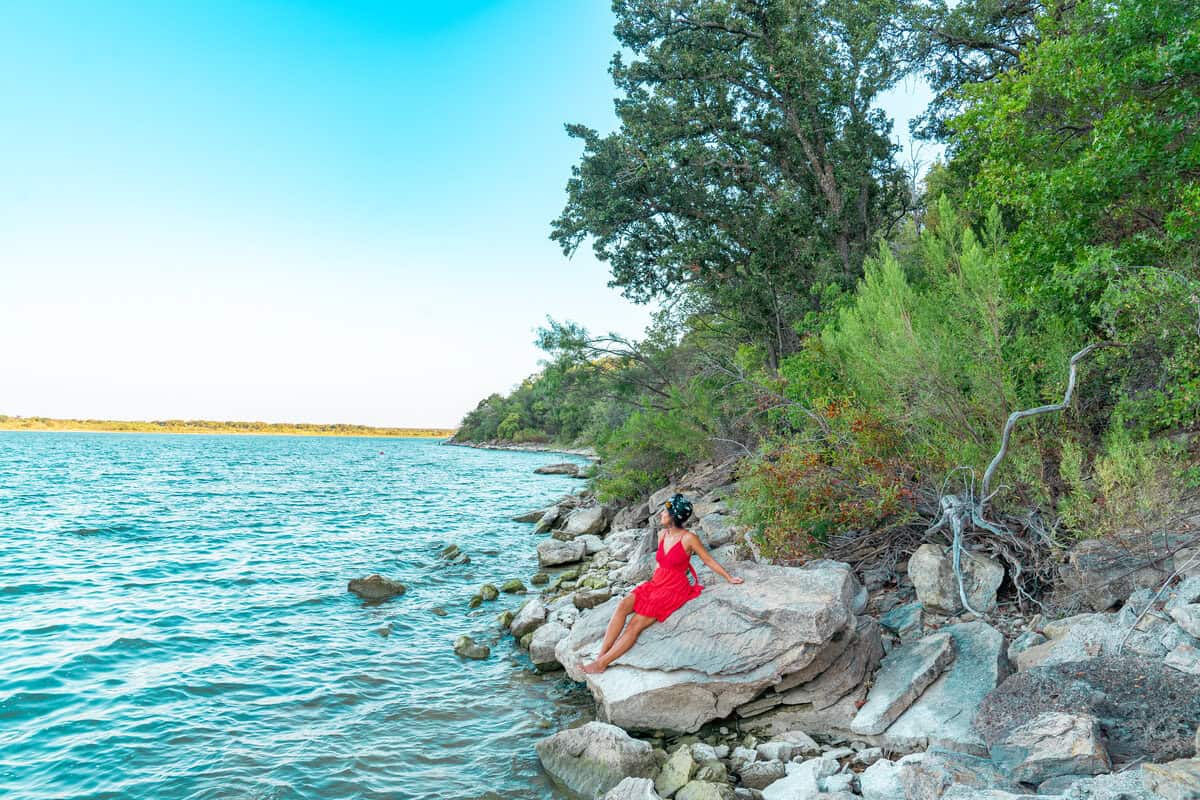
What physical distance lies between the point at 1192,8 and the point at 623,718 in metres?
9.55

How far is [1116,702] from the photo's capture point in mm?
4508

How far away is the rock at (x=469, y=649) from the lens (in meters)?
9.71

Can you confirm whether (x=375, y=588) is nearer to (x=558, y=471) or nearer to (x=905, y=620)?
(x=905, y=620)

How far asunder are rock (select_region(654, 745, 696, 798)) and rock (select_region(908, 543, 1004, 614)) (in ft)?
11.3

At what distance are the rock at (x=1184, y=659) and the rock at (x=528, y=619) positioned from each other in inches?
309

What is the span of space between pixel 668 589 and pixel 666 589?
2 cm

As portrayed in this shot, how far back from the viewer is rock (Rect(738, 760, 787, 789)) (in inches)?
215

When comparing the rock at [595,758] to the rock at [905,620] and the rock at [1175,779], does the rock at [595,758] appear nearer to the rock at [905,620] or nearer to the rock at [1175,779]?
the rock at [905,620]

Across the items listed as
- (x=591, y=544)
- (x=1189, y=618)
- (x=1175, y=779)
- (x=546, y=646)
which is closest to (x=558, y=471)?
(x=591, y=544)

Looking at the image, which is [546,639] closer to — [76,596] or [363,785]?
[363,785]

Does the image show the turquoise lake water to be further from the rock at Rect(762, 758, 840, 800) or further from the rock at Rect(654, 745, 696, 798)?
the rock at Rect(762, 758, 840, 800)

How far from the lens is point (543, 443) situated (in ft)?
338

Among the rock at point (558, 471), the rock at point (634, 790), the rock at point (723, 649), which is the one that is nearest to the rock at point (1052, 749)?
the rock at point (723, 649)

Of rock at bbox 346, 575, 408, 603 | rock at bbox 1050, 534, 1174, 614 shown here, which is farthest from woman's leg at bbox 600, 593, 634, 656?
rock at bbox 346, 575, 408, 603
